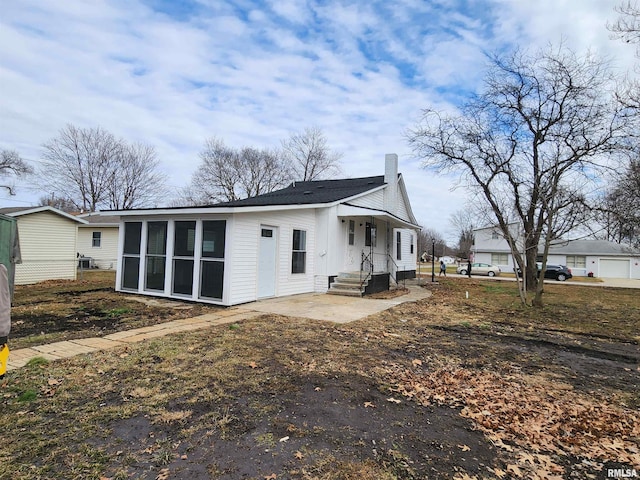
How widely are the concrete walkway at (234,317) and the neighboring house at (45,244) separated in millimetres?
11380

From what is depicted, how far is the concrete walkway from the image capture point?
5094 millimetres

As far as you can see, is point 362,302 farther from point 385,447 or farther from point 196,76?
point 196,76

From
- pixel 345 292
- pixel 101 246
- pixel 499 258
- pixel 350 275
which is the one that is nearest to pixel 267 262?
pixel 345 292

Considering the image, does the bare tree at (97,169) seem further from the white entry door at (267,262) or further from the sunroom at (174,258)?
the white entry door at (267,262)

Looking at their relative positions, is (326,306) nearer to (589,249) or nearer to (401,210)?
(401,210)

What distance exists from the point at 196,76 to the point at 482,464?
48.2 feet

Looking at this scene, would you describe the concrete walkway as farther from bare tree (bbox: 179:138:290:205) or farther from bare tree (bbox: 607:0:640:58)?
bare tree (bbox: 179:138:290:205)

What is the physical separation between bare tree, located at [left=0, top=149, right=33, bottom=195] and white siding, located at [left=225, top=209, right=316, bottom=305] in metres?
31.1

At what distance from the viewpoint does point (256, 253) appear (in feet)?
33.0

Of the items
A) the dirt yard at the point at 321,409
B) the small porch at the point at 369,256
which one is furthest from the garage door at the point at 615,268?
the dirt yard at the point at 321,409

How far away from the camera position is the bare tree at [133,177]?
3269 cm

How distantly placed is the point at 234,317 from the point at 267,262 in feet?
9.88

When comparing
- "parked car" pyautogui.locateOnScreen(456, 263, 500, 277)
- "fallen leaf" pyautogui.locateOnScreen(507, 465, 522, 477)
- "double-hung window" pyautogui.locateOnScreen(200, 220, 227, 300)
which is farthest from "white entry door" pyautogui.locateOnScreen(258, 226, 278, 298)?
"parked car" pyautogui.locateOnScreen(456, 263, 500, 277)

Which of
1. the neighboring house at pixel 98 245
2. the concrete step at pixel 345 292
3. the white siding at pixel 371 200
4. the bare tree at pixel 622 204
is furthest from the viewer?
the neighboring house at pixel 98 245
